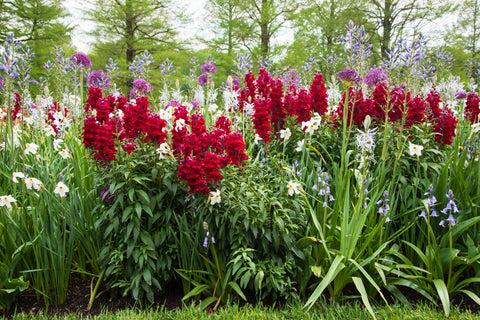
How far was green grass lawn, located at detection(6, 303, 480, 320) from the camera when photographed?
2.34 metres

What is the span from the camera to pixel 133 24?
1727 cm

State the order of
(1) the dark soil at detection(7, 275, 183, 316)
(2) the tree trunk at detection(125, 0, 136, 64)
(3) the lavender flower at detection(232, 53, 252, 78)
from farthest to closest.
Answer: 1. (2) the tree trunk at detection(125, 0, 136, 64)
2. (3) the lavender flower at detection(232, 53, 252, 78)
3. (1) the dark soil at detection(7, 275, 183, 316)

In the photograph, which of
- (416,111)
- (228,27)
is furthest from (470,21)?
(416,111)

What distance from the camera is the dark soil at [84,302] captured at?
103 inches

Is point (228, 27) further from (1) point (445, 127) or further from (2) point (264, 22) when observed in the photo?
(1) point (445, 127)

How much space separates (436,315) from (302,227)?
44.3 inches

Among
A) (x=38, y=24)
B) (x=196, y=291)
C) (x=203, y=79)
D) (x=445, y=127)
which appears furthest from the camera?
(x=38, y=24)

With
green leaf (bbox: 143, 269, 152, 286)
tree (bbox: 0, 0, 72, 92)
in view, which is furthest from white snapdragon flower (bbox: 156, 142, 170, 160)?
tree (bbox: 0, 0, 72, 92)

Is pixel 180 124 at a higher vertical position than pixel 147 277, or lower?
higher

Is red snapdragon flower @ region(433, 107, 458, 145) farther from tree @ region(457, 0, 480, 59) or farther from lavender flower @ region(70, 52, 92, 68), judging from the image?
tree @ region(457, 0, 480, 59)

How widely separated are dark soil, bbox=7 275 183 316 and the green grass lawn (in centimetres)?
10

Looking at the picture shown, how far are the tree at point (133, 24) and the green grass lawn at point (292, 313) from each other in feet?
52.2

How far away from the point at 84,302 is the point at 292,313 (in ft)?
5.54

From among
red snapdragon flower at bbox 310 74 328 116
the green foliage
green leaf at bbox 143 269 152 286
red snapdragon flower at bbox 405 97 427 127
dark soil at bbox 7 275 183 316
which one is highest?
red snapdragon flower at bbox 310 74 328 116
